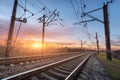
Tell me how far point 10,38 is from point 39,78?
12.9 meters

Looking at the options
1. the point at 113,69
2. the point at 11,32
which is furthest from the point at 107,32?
the point at 11,32

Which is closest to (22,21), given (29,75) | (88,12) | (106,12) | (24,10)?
(24,10)

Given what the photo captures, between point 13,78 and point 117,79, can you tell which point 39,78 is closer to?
point 13,78

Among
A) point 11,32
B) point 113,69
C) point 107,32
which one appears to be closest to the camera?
point 113,69

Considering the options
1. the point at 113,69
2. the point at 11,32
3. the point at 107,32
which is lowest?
the point at 113,69

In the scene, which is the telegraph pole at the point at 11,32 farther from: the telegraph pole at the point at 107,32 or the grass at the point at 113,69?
the telegraph pole at the point at 107,32

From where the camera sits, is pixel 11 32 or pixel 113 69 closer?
pixel 113 69

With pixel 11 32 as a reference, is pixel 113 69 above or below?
below

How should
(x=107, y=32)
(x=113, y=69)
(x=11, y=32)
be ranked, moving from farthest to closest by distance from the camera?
(x=107, y=32) < (x=11, y=32) < (x=113, y=69)

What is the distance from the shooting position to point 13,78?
437cm

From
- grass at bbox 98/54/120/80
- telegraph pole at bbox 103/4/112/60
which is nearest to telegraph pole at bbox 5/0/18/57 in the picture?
grass at bbox 98/54/120/80

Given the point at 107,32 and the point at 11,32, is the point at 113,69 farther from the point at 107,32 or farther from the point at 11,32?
the point at 11,32

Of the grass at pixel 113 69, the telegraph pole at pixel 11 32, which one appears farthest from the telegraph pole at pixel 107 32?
the telegraph pole at pixel 11 32

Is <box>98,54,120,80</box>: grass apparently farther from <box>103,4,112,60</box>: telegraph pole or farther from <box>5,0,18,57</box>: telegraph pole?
<box>5,0,18,57</box>: telegraph pole
